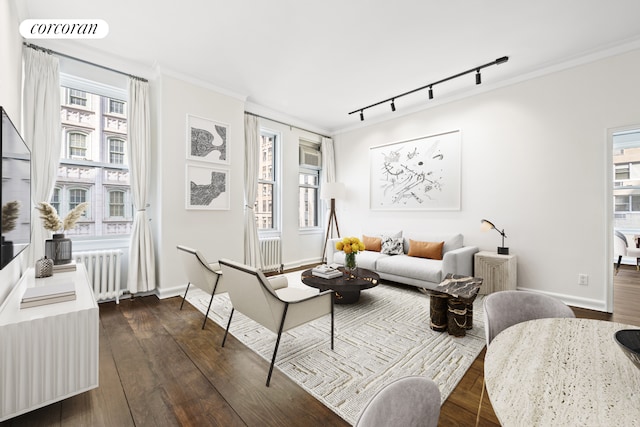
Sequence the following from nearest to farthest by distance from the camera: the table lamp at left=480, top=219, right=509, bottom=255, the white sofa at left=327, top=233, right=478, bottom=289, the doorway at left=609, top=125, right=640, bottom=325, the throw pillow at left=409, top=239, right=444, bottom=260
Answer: the white sofa at left=327, top=233, right=478, bottom=289 < the table lamp at left=480, top=219, right=509, bottom=255 < the throw pillow at left=409, top=239, right=444, bottom=260 < the doorway at left=609, top=125, right=640, bottom=325

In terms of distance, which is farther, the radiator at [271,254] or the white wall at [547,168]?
the radiator at [271,254]

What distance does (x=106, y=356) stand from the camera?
86.0 inches

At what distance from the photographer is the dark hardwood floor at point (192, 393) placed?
1544 mm

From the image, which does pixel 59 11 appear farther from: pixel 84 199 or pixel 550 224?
pixel 550 224

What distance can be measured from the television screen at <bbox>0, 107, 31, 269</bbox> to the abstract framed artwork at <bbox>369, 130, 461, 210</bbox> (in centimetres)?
477

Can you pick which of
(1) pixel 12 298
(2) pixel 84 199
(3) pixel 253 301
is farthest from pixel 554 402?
(2) pixel 84 199

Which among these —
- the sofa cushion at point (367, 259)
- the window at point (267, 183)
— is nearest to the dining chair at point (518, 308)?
the sofa cushion at point (367, 259)

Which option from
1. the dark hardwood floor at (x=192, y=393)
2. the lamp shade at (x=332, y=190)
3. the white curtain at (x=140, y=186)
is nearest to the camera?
the dark hardwood floor at (x=192, y=393)

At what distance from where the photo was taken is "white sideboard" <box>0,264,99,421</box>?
138 centimetres

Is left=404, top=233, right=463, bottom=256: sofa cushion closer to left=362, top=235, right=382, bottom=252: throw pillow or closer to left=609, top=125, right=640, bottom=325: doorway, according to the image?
left=362, top=235, right=382, bottom=252: throw pillow

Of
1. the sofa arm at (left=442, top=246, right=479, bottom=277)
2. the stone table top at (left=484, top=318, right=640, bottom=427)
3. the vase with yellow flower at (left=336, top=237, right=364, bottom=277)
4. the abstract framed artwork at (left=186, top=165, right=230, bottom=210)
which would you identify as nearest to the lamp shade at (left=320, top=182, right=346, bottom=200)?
the abstract framed artwork at (left=186, top=165, right=230, bottom=210)

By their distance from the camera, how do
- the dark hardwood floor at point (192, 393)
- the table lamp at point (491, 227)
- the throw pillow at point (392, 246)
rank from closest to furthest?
the dark hardwood floor at point (192, 393) < the table lamp at point (491, 227) < the throw pillow at point (392, 246)

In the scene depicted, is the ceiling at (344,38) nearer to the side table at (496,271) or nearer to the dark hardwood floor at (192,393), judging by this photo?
the side table at (496,271)

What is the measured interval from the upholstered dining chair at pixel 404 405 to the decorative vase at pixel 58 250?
3.12 m
